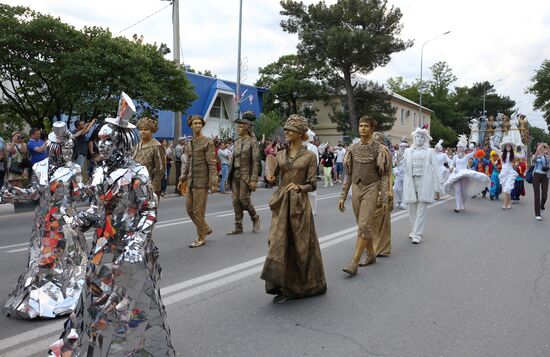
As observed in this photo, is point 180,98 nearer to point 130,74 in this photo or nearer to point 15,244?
point 130,74

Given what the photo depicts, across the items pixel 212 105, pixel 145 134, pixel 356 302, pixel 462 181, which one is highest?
pixel 212 105

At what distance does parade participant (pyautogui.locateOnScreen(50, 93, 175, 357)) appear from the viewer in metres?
2.86

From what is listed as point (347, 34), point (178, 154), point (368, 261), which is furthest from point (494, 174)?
point (347, 34)

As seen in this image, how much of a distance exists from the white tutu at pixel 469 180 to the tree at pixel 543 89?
48.2 meters

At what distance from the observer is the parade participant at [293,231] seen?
4.70 m

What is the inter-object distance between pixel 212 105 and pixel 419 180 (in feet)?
91.9

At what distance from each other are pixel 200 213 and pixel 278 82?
3488 centimetres

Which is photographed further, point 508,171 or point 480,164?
point 480,164

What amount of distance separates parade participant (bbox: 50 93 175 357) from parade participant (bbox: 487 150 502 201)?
A: 15656 mm

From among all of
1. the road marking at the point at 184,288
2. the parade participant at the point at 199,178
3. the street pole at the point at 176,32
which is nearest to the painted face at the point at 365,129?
the road marking at the point at 184,288

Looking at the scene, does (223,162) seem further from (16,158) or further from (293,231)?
(293,231)

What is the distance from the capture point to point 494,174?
55.4 ft

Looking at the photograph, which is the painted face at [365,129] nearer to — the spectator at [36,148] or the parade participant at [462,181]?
the parade participant at [462,181]

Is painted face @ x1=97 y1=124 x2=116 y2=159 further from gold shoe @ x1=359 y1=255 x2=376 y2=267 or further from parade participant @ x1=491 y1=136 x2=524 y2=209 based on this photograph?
parade participant @ x1=491 y1=136 x2=524 y2=209
